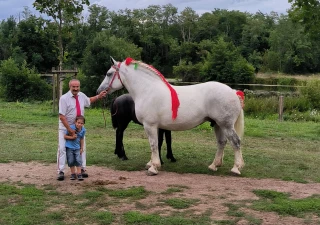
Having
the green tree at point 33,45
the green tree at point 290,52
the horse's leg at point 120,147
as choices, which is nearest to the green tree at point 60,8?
the horse's leg at point 120,147

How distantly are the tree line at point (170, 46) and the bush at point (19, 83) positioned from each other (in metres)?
0.06

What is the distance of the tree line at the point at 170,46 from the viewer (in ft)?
83.4

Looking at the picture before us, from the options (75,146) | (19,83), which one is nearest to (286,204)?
(75,146)

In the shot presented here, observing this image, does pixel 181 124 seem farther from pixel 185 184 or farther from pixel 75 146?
pixel 75 146

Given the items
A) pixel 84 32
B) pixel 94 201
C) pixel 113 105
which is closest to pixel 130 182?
pixel 94 201

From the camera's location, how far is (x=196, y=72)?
5559cm

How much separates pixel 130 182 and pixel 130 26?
212 feet

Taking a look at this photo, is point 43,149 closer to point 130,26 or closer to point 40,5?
point 40,5

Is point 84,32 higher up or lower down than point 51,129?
higher up

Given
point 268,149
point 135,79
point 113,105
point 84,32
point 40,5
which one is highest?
point 84,32

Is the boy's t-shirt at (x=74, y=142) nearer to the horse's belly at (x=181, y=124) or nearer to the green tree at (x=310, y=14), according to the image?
the horse's belly at (x=181, y=124)

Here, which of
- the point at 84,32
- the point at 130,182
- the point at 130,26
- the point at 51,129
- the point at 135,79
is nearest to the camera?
the point at 130,182

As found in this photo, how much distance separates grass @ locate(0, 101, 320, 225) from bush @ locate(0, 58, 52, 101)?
8608mm

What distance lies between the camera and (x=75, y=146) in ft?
19.5
